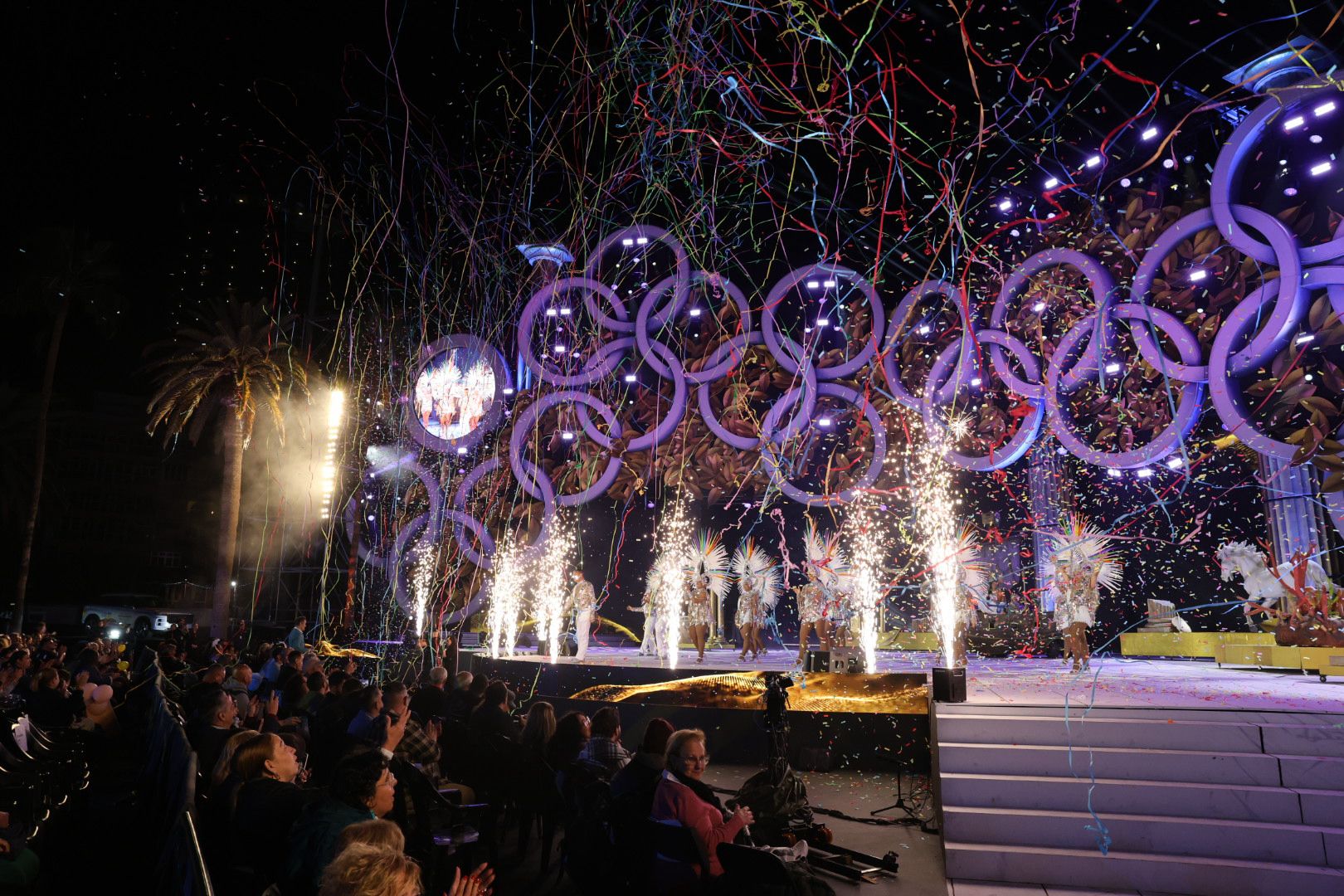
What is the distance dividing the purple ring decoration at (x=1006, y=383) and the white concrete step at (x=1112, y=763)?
15.6 feet

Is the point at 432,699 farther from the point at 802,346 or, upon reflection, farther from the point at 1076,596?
the point at 1076,596

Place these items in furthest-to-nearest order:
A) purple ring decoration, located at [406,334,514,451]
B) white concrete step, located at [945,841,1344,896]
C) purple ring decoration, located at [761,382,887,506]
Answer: purple ring decoration, located at [406,334,514,451] → purple ring decoration, located at [761,382,887,506] → white concrete step, located at [945,841,1344,896]

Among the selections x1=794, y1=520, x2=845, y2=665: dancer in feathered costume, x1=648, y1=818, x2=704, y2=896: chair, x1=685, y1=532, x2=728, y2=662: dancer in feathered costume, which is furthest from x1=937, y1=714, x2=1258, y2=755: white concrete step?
x1=685, y1=532, x2=728, y2=662: dancer in feathered costume

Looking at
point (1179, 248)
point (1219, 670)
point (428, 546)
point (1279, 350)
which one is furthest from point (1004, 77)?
point (428, 546)

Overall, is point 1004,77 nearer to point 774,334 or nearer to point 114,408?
point 774,334

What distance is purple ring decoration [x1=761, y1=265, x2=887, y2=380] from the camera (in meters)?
10.9

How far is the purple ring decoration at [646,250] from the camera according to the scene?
1125 centimetres

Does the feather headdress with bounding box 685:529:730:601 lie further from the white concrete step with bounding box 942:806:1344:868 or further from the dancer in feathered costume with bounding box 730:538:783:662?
the white concrete step with bounding box 942:806:1344:868

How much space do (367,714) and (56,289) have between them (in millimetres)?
28323

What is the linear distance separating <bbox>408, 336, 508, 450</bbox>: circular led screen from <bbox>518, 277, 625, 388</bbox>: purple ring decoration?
1.49 m

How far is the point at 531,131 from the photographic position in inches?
330

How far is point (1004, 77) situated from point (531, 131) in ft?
17.7

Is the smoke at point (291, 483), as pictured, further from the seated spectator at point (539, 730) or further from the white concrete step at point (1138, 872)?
the white concrete step at point (1138, 872)

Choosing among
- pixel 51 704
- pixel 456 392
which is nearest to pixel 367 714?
pixel 51 704
